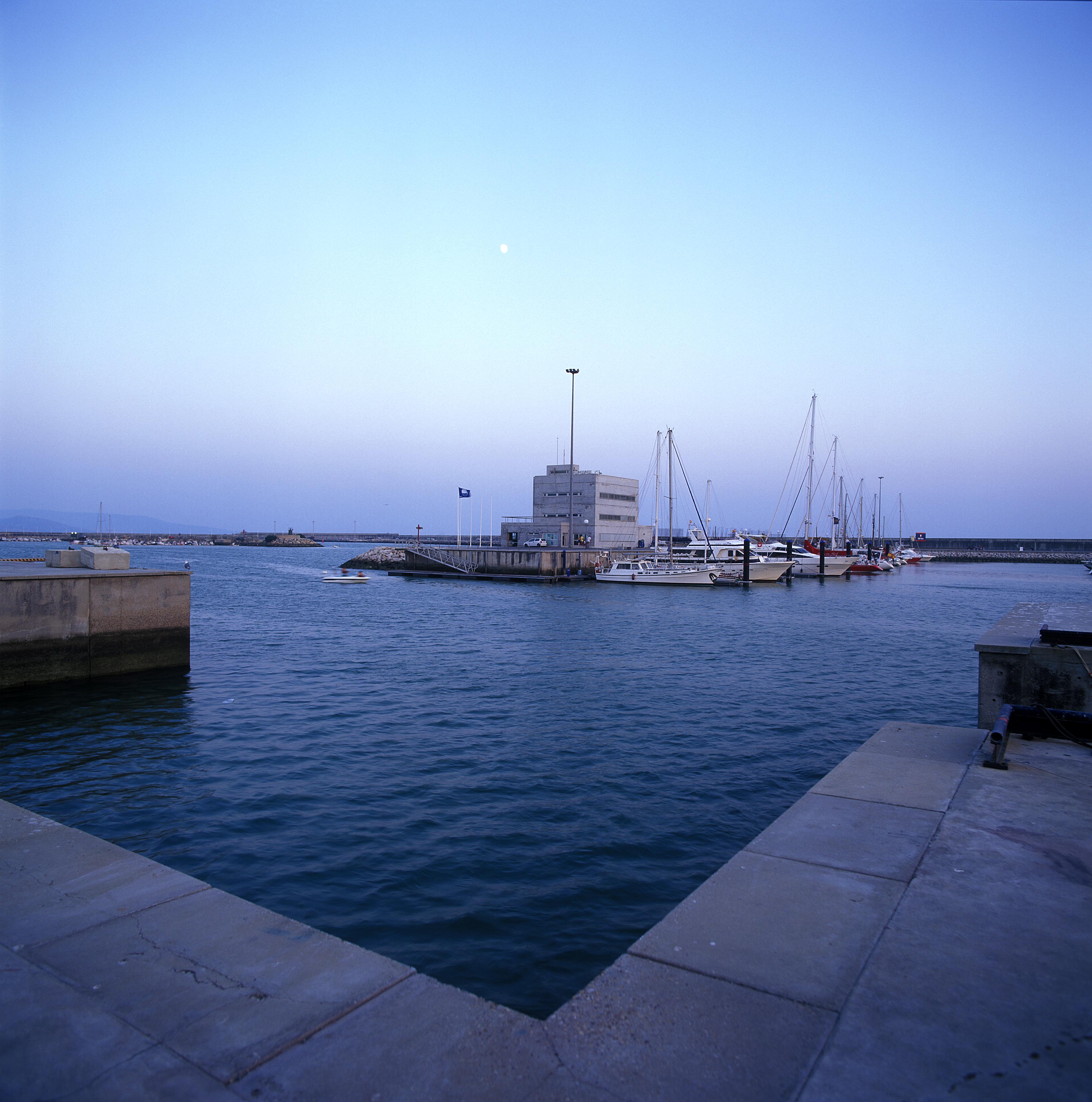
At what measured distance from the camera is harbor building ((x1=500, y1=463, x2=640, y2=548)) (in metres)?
100

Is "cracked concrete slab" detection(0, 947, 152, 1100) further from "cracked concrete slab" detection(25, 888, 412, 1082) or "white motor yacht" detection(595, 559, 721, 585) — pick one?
"white motor yacht" detection(595, 559, 721, 585)

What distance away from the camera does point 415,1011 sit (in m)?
4.28

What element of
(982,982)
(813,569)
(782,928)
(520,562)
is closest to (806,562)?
(813,569)

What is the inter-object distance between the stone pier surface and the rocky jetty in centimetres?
8610

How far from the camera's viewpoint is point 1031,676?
411 inches

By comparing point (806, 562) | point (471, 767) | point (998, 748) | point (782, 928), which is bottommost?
point (471, 767)

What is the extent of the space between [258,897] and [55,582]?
12815 millimetres

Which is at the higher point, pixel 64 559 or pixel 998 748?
pixel 64 559

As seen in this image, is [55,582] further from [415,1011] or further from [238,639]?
[415,1011]

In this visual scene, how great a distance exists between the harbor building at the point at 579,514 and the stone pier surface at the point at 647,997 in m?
89.5


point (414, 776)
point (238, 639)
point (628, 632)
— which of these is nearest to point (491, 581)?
point (628, 632)

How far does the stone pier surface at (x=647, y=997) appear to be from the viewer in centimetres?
364

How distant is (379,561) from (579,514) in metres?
26.4

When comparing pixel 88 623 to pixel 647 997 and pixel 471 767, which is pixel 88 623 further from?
pixel 647 997
